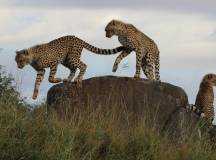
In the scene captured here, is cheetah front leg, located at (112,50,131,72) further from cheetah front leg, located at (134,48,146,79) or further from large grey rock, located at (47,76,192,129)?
large grey rock, located at (47,76,192,129)

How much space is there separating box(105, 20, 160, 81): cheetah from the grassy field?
3.71 meters

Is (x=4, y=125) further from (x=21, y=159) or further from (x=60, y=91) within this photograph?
(x=60, y=91)

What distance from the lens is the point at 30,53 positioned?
14.0 meters

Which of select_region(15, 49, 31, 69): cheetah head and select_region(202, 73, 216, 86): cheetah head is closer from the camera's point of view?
select_region(15, 49, 31, 69): cheetah head

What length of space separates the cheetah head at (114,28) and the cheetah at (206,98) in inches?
95.8

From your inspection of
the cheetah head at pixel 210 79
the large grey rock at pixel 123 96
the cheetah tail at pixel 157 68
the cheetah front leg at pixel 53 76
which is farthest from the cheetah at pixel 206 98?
the cheetah front leg at pixel 53 76

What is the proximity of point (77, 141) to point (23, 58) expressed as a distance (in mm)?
4892

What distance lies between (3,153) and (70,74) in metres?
5.71

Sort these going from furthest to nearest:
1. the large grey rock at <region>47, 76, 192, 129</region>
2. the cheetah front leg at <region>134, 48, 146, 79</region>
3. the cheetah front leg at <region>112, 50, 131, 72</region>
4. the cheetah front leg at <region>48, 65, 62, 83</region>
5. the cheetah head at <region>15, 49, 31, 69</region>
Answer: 1. the cheetah front leg at <region>112, 50, 131, 72</region>
2. the cheetah head at <region>15, 49, 31, 69</region>
3. the cheetah front leg at <region>134, 48, 146, 79</region>
4. the cheetah front leg at <region>48, 65, 62, 83</region>
5. the large grey rock at <region>47, 76, 192, 129</region>

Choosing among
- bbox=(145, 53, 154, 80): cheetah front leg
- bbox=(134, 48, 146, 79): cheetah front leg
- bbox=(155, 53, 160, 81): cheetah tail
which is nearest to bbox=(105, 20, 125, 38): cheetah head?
bbox=(134, 48, 146, 79): cheetah front leg

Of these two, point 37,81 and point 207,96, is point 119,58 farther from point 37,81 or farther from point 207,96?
point 207,96

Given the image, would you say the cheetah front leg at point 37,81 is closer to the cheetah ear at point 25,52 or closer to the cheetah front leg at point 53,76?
the cheetah front leg at point 53,76

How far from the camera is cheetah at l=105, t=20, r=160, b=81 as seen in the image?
1402 cm

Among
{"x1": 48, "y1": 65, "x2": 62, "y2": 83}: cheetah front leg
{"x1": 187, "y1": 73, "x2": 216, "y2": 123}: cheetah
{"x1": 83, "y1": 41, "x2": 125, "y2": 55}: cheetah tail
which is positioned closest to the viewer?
{"x1": 48, "y1": 65, "x2": 62, "y2": 83}: cheetah front leg
